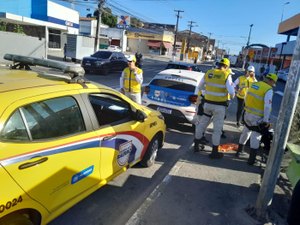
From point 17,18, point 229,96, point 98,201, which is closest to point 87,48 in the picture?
point 17,18

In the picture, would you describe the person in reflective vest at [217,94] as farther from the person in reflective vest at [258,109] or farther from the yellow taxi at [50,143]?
the yellow taxi at [50,143]

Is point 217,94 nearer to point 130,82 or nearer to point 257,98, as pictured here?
point 257,98

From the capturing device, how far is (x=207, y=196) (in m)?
3.97

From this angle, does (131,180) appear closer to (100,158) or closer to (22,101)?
(100,158)

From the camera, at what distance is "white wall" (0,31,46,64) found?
17875 millimetres

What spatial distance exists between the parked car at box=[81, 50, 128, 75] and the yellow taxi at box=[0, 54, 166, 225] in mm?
14679

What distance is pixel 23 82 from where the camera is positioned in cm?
275

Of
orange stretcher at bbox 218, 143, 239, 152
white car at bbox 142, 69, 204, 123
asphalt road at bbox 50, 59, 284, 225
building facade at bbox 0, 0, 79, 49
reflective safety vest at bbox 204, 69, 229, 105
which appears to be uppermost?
building facade at bbox 0, 0, 79, 49

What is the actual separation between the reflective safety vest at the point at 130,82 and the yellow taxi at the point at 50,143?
9.62ft

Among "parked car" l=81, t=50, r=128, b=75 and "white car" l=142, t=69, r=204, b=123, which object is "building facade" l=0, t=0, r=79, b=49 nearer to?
"parked car" l=81, t=50, r=128, b=75

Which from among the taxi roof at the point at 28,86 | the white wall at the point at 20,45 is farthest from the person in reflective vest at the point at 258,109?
the white wall at the point at 20,45

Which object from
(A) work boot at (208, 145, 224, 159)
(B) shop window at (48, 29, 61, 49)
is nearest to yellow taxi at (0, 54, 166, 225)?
(A) work boot at (208, 145, 224, 159)

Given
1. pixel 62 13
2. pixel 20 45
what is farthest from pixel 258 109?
pixel 62 13

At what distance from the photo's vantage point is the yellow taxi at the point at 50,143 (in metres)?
2.22
